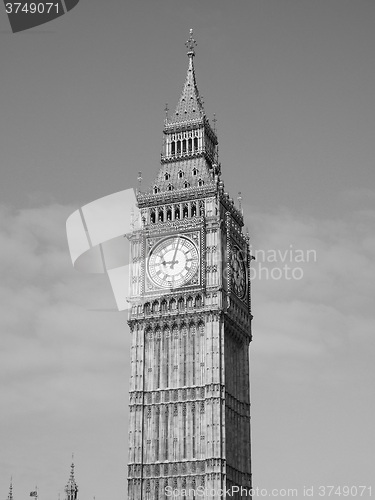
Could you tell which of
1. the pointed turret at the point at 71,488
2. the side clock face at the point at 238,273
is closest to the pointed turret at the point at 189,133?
the side clock face at the point at 238,273

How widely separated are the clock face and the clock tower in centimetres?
10

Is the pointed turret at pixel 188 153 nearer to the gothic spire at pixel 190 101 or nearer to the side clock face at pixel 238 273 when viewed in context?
the gothic spire at pixel 190 101

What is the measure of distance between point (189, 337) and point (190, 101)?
29.0 meters

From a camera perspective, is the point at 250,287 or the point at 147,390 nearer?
the point at 147,390

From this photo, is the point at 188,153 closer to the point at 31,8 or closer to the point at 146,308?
the point at 146,308

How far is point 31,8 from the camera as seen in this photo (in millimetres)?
58531

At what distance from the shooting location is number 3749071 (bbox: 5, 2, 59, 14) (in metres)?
58.1

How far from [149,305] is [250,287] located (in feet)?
40.4

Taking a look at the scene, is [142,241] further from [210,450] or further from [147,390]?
[210,450]

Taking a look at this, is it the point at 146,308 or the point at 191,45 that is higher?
the point at 191,45

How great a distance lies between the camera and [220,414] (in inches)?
3580

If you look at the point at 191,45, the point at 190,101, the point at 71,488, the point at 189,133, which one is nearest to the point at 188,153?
the point at 189,133

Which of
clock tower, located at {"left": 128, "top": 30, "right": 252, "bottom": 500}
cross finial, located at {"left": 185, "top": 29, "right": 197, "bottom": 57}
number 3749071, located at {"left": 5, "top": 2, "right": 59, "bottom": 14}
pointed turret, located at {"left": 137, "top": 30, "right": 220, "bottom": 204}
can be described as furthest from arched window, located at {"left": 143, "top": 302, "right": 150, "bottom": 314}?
number 3749071, located at {"left": 5, "top": 2, "right": 59, "bottom": 14}

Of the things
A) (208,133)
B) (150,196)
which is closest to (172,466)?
(150,196)
